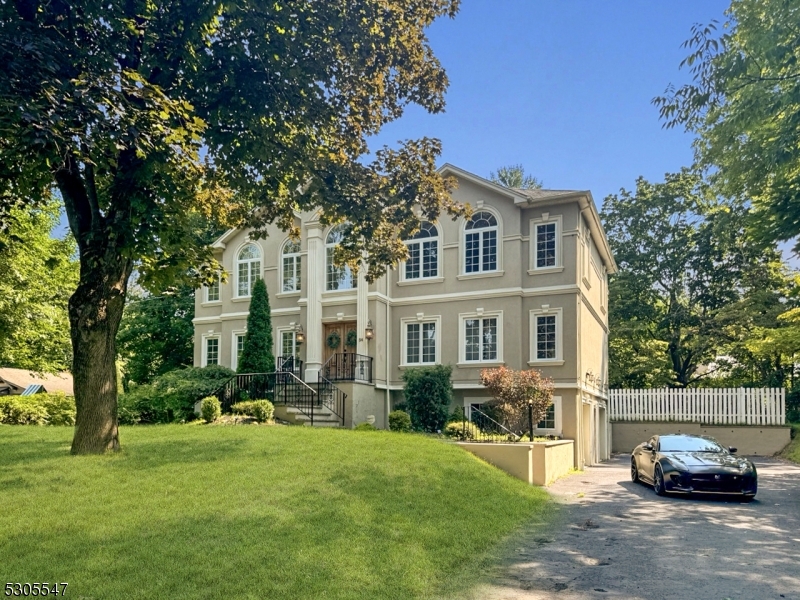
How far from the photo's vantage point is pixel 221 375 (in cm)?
2152

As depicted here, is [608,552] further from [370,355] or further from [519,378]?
[370,355]

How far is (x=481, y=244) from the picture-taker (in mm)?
21953

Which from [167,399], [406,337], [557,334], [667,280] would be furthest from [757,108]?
[667,280]

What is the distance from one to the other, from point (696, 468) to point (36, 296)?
19.9 meters

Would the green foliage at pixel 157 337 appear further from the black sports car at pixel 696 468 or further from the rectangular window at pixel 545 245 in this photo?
the black sports car at pixel 696 468

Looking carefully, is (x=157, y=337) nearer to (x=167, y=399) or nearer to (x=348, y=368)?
(x=167, y=399)

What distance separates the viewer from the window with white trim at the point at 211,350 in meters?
26.2

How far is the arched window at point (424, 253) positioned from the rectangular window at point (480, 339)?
2247mm

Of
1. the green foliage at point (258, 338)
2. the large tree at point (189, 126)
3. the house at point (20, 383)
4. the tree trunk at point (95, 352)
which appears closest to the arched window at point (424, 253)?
the green foliage at point (258, 338)

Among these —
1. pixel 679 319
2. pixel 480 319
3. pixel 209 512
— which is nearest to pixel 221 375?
pixel 480 319

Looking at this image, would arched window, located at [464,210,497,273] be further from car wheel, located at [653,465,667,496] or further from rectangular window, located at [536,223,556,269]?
car wheel, located at [653,465,667,496]

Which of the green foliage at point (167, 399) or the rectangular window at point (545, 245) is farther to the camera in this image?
the rectangular window at point (545, 245)

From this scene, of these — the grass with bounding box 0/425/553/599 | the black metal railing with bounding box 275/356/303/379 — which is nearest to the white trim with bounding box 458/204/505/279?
the black metal railing with bounding box 275/356/303/379

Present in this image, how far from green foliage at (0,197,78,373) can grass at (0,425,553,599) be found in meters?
8.64
